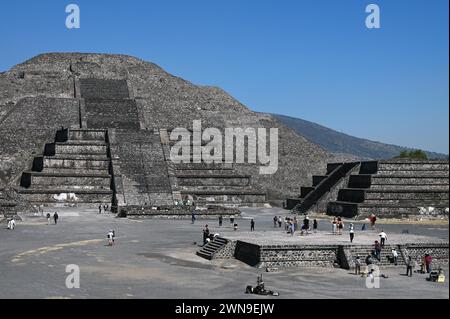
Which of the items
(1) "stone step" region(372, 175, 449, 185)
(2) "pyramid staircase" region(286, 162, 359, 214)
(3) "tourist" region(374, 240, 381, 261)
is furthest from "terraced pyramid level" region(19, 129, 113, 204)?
(3) "tourist" region(374, 240, 381, 261)

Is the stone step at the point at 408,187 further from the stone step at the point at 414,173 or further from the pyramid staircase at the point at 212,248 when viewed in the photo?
the pyramid staircase at the point at 212,248

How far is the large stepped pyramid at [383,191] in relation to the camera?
46219mm

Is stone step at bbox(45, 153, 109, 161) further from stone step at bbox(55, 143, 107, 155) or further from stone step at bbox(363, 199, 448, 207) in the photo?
stone step at bbox(363, 199, 448, 207)

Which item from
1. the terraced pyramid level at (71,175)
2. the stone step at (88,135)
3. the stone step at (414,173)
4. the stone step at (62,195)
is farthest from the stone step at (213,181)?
the stone step at (414,173)

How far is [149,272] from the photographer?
883 inches

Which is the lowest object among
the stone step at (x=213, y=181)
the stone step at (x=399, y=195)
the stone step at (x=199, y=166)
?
the stone step at (x=399, y=195)

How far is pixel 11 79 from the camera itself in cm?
6662

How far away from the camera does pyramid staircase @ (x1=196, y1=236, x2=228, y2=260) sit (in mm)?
26484

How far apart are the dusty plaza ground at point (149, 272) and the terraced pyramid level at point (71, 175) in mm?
12983

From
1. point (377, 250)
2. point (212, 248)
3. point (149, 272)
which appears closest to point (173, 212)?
point (212, 248)

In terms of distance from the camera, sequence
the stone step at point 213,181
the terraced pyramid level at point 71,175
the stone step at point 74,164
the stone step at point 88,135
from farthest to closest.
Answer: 1. the stone step at point 88,135
2. the stone step at point 213,181
3. the stone step at point 74,164
4. the terraced pyramid level at point 71,175

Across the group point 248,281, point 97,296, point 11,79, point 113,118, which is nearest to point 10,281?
point 97,296
